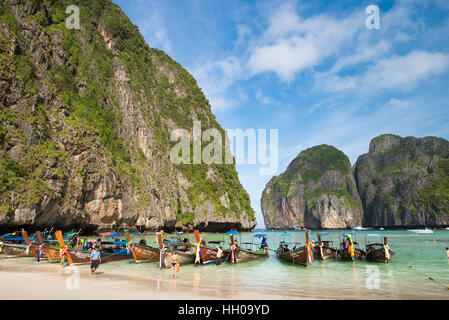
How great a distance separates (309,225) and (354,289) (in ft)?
587

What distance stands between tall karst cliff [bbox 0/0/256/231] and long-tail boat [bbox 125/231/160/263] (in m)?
15.5

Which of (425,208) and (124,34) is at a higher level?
(124,34)

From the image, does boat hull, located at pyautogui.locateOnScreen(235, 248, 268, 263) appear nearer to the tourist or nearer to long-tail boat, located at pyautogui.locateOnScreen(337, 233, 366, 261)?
the tourist

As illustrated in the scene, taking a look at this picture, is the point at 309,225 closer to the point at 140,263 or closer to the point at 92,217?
the point at 92,217

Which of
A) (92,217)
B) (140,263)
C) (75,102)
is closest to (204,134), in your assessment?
(75,102)

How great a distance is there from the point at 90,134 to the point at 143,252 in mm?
28266

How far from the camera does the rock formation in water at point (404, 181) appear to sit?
14175 centimetres

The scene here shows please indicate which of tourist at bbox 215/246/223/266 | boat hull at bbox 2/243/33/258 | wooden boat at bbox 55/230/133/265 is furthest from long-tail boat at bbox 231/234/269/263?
boat hull at bbox 2/243/33/258

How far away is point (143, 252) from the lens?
20.2 metres

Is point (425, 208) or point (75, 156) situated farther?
point (425, 208)

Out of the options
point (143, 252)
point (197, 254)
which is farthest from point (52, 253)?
point (197, 254)

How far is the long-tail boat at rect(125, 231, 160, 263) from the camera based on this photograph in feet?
65.7

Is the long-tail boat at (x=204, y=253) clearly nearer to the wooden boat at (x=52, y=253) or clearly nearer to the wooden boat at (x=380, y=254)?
the wooden boat at (x=52, y=253)

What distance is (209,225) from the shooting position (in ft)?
239
